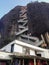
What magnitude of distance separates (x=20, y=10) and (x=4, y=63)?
34.5 m

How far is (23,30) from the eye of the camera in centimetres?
5153

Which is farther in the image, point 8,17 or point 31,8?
point 8,17

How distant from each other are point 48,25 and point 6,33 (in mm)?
15077

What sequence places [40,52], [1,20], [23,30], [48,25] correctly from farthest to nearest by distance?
1. [1,20]
2. [23,30]
3. [48,25]
4. [40,52]

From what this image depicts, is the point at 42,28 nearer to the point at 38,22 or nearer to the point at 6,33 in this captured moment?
the point at 38,22

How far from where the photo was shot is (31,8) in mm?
52750

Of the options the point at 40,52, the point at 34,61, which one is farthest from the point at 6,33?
the point at 34,61

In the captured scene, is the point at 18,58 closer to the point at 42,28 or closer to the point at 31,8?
the point at 42,28

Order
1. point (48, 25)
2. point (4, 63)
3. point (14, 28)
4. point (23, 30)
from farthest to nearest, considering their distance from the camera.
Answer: point (14, 28) → point (23, 30) → point (48, 25) → point (4, 63)

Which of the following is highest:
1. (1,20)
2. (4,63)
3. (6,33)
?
(1,20)

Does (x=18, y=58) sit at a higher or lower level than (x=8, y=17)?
lower

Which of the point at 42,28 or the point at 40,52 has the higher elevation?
the point at 42,28

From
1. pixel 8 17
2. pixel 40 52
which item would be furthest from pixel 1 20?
pixel 40 52

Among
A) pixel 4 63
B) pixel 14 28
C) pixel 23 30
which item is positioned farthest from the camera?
pixel 14 28
